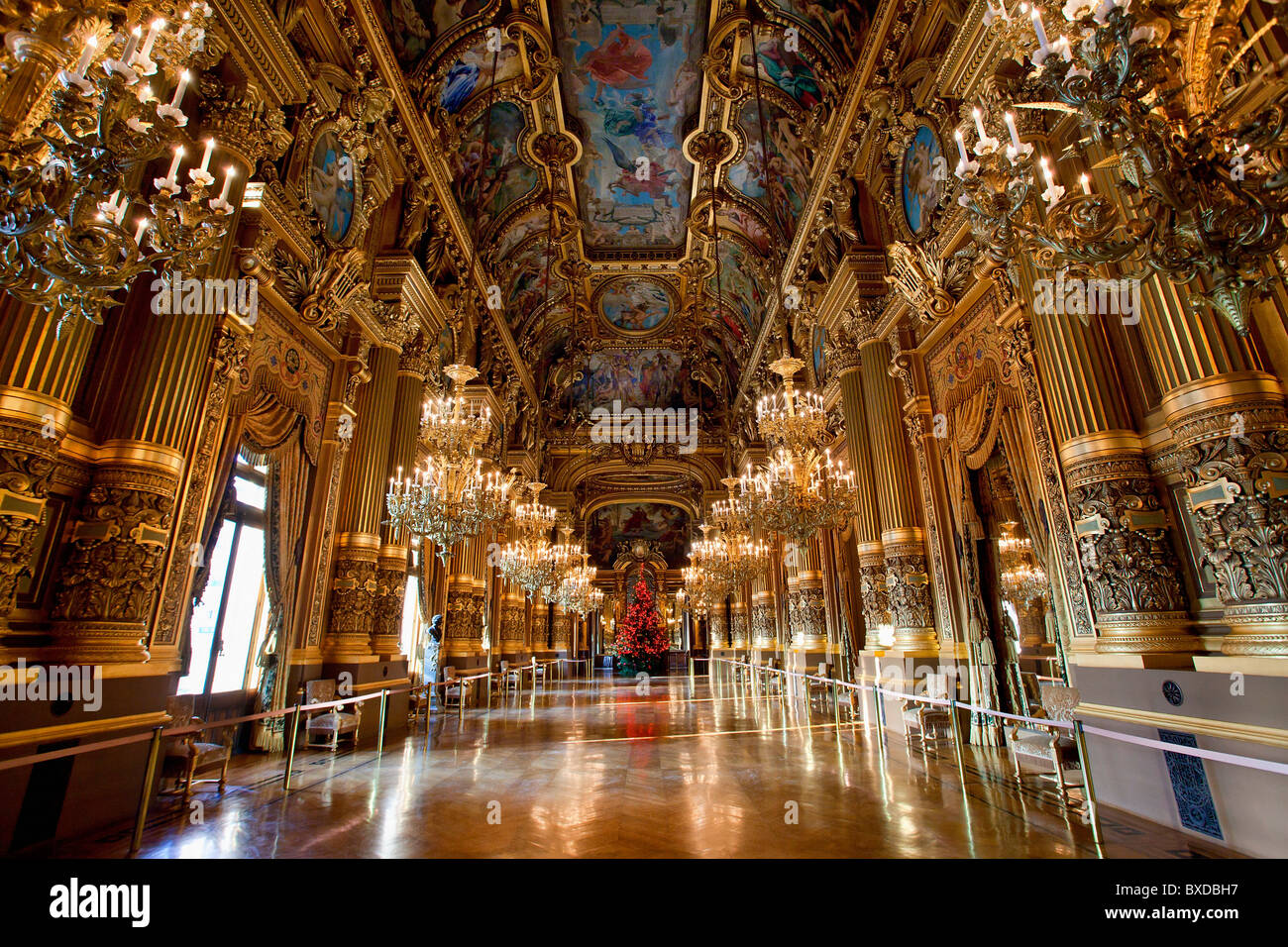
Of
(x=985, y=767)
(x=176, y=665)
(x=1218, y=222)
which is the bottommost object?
(x=985, y=767)

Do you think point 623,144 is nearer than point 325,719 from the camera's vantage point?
No

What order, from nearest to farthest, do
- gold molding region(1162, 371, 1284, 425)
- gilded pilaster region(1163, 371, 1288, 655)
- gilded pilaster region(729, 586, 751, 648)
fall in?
gilded pilaster region(1163, 371, 1288, 655)
gold molding region(1162, 371, 1284, 425)
gilded pilaster region(729, 586, 751, 648)

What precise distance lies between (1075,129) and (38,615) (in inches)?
365

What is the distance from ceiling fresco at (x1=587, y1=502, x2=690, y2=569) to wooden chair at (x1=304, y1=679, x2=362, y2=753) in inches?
1033

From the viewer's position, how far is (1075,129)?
5012 mm

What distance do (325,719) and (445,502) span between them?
326 centimetres

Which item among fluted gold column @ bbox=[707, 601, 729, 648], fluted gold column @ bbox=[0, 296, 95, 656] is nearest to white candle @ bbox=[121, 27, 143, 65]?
fluted gold column @ bbox=[0, 296, 95, 656]

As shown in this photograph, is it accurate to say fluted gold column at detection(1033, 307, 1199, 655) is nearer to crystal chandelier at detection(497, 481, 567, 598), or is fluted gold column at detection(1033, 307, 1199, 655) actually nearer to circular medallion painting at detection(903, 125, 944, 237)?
circular medallion painting at detection(903, 125, 944, 237)

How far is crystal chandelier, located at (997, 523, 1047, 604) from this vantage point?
408 inches

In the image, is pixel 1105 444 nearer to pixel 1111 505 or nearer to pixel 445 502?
pixel 1111 505

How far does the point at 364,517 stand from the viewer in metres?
8.41

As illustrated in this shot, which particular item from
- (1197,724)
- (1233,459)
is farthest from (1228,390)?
(1197,724)
